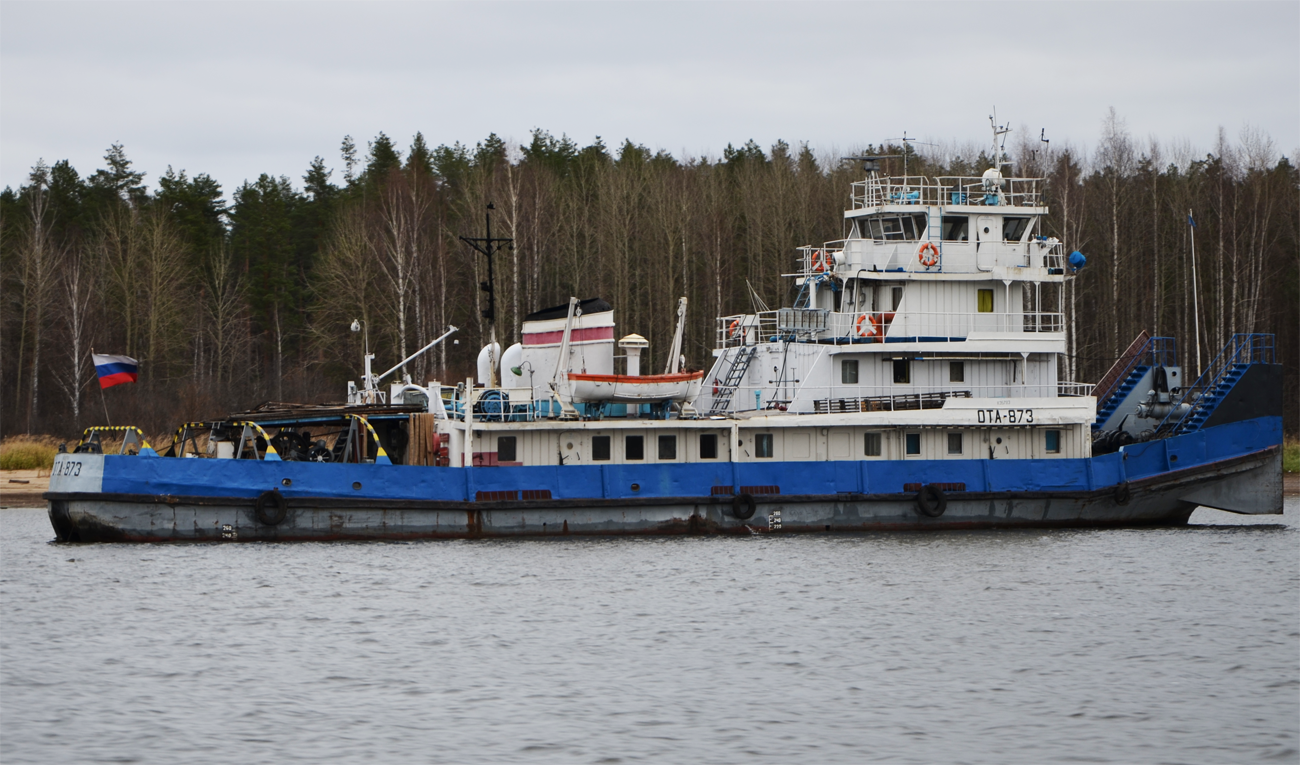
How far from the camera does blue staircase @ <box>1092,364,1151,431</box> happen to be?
104 feet

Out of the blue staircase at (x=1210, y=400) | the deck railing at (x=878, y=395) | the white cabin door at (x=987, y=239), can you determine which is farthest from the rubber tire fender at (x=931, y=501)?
the blue staircase at (x=1210, y=400)

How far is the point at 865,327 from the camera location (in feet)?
98.7

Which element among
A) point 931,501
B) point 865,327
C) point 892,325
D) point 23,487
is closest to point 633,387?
point 865,327

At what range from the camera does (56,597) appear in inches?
862

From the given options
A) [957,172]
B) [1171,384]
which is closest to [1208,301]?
[957,172]

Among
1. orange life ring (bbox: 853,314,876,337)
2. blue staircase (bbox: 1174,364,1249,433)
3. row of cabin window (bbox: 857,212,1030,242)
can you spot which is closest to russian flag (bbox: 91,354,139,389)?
orange life ring (bbox: 853,314,876,337)

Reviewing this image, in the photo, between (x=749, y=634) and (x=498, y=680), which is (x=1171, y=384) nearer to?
(x=749, y=634)

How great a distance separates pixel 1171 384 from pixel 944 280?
19.0ft

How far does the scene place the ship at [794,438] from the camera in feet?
89.3

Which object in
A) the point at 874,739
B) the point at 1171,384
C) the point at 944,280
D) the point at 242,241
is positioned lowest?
the point at 874,739

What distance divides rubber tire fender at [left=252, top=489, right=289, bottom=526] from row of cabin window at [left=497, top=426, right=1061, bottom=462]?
4.44 m

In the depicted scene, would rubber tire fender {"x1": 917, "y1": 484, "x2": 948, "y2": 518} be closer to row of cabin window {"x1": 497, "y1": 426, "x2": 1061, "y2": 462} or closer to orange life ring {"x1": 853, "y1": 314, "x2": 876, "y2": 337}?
row of cabin window {"x1": 497, "y1": 426, "x2": 1061, "y2": 462}

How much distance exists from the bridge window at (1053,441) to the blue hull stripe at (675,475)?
857 mm

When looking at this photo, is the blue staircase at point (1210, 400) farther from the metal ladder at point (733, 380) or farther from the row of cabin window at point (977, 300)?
the metal ladder at point (733, 380)
